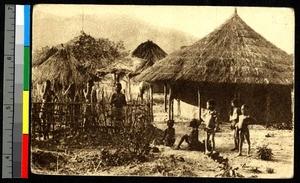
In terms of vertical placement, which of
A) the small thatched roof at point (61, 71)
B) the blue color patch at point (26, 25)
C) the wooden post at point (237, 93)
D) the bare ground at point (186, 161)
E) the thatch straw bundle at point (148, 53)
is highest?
the blue color patch at point (26, 25)

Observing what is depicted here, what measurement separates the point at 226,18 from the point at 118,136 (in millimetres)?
922

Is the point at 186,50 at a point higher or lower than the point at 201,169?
higher

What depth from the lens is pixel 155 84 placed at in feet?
10.4

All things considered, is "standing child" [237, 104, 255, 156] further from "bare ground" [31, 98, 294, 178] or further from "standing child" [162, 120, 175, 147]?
"standing child" [162, 120, 175, 147]

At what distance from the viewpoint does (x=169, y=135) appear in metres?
3.17

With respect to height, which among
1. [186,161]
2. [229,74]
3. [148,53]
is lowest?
[186,161]

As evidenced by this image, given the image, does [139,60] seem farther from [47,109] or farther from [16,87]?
[16,87]

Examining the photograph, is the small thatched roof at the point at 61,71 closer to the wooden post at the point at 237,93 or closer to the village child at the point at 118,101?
the village child at the point at 118,101

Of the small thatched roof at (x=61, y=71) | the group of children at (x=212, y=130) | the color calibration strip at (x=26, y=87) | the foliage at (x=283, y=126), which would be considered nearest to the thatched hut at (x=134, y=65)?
the small thatched roof at (x=61, y=71)

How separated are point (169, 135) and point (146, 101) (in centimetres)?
24

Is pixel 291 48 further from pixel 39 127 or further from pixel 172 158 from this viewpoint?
pixel 39 127

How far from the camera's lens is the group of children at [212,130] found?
317 cm

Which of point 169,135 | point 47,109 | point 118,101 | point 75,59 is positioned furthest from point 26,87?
point 169,135
